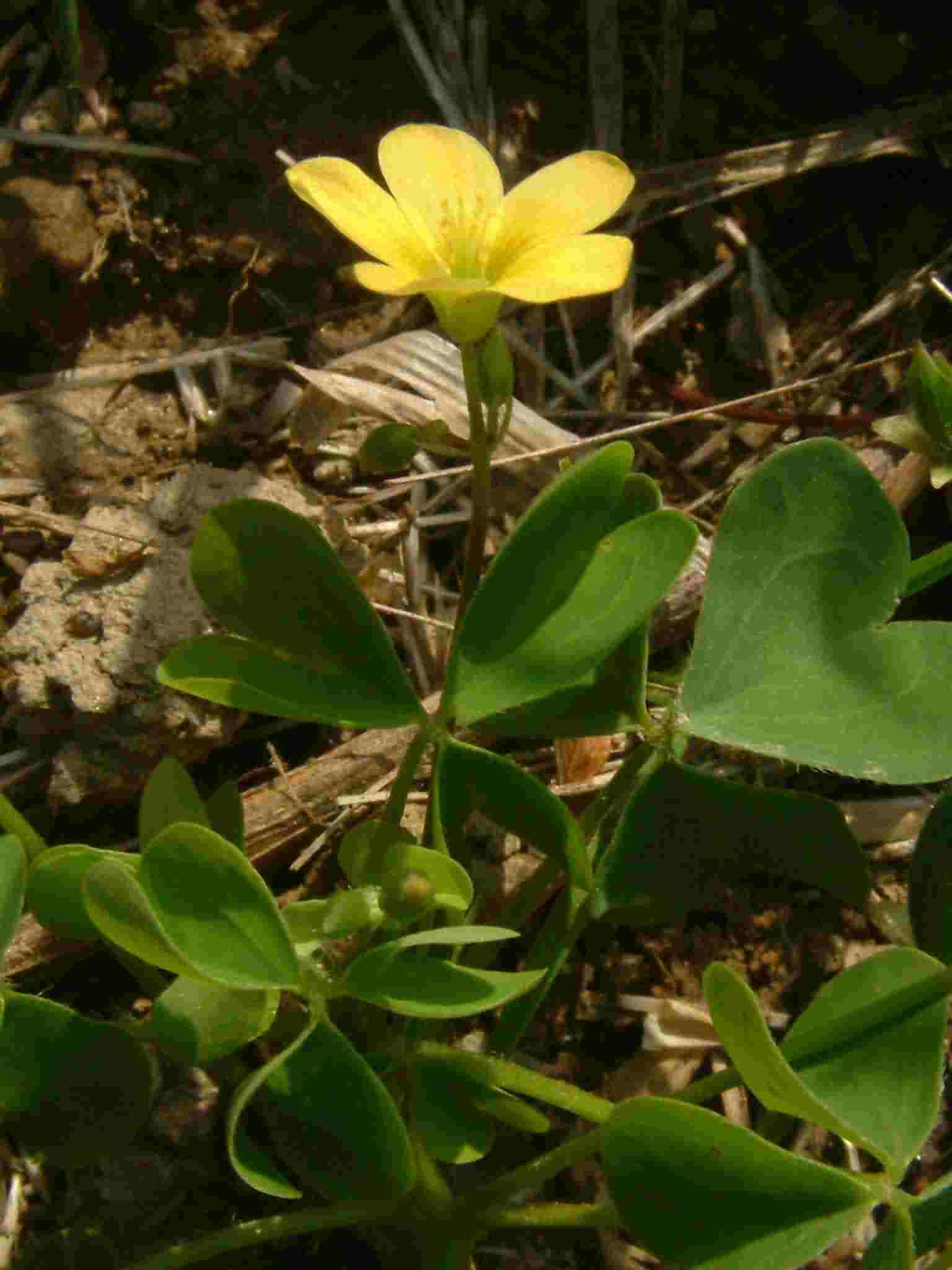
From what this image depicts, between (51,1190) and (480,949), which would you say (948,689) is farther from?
(51,1190)

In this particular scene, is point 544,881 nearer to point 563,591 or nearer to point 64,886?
point 563,591

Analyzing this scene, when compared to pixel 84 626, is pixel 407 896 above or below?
below

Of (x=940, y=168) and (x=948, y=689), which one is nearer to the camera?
(x=948, y=689)

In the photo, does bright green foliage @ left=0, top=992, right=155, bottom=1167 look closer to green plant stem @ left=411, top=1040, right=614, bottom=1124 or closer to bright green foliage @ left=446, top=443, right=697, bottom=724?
green plant stem @ left=411, top=1040, right=614, bottom=1124

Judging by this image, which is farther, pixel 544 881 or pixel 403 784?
pixel 544 881

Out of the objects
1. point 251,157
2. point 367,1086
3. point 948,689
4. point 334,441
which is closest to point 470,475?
point 334,441

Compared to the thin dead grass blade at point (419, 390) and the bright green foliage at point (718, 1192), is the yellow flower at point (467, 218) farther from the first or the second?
the bright green foliage at point (718, 1192)

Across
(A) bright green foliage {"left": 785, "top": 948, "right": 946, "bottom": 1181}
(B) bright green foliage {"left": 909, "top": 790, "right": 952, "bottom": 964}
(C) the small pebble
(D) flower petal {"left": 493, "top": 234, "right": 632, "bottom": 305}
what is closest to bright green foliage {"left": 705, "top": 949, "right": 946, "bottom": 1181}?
(A) bright green foliage {"left": 785, "top": 948, "right": 946, "bottom": 1181}

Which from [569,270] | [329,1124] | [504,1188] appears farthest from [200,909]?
[569,270]
